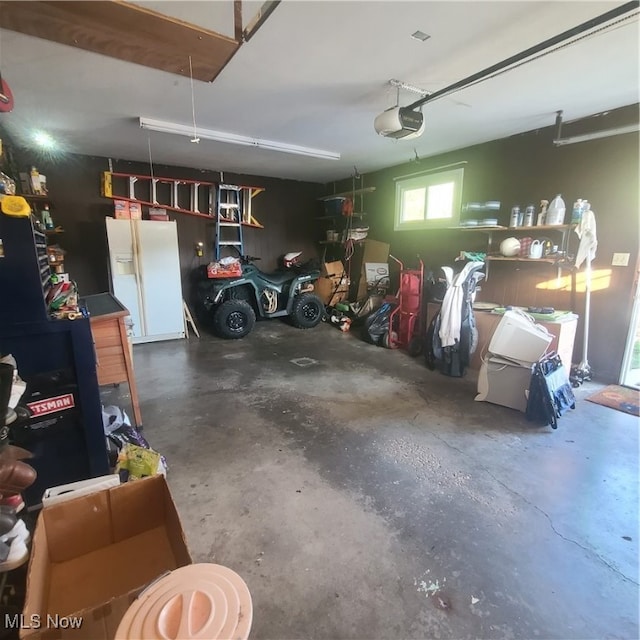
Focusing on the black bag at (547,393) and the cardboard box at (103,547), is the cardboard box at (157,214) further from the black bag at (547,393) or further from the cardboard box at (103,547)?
the black bag at (547,393)

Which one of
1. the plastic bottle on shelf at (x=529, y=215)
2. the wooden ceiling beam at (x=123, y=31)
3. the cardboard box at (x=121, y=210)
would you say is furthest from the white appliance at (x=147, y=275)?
the plastic bottle on shelf at (x=529, y=215)

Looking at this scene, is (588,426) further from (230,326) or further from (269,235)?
(269,235)

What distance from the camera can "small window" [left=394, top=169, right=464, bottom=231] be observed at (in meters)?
4.44

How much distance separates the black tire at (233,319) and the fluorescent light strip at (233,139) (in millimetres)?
2036

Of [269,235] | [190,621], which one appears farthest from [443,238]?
[190,621]

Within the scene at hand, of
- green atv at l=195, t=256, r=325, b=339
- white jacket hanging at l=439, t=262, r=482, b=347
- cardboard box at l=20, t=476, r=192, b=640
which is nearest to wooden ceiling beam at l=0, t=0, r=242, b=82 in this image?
cardboard box at l=20, t=476, r=192, b=640

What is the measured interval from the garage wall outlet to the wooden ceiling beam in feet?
11.5

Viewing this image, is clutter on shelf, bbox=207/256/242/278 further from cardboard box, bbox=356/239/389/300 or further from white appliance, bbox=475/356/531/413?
white appliance, bbox=475/356/531/413

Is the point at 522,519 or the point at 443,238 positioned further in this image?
the point at 443,238

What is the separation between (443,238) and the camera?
466cm

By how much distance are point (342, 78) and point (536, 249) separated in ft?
8.12

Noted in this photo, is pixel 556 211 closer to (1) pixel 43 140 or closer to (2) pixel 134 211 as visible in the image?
(2) pixel 134 211

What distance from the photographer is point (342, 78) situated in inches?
93.3

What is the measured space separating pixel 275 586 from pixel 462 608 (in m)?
0.72
